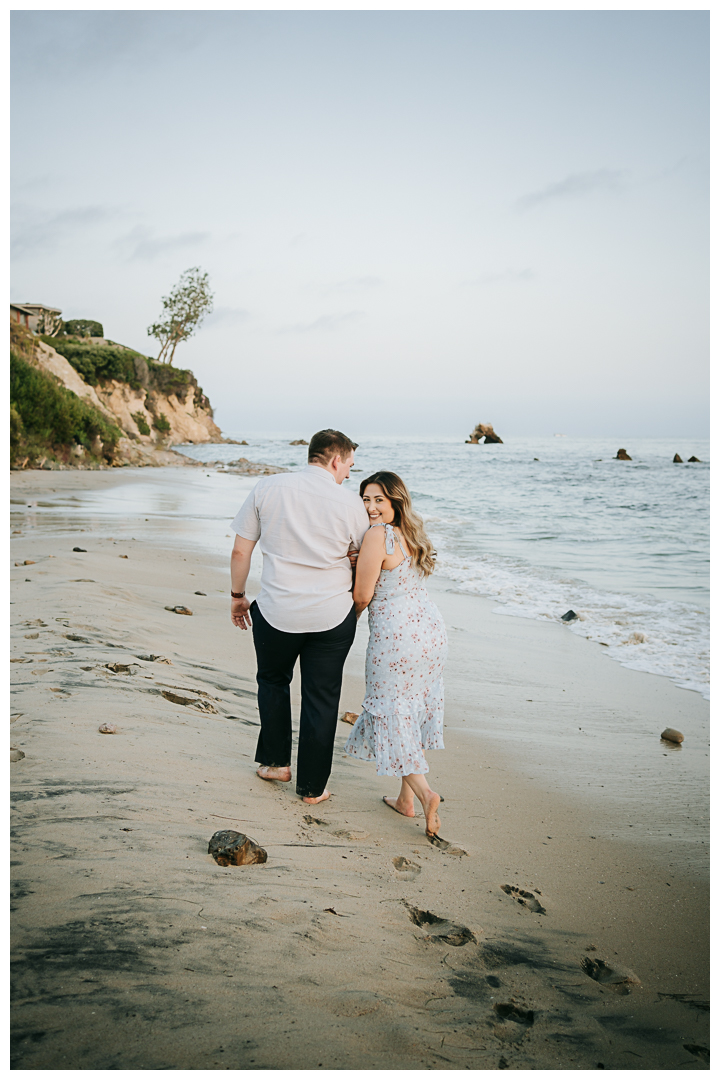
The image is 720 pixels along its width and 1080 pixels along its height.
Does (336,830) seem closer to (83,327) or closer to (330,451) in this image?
(330,451)

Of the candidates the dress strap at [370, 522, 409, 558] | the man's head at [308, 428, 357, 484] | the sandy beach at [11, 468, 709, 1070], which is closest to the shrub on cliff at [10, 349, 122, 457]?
the sandy beach at [11, 468, 709, 1070]

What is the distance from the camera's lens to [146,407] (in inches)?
2074

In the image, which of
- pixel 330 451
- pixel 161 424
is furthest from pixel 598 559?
pixel 161 424

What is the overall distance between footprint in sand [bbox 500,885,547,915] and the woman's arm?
1443 millimetres

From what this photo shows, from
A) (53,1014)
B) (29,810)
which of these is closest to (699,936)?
(53,1014)

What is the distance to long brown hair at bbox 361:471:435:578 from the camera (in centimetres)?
352

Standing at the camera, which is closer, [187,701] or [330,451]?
[330,451]

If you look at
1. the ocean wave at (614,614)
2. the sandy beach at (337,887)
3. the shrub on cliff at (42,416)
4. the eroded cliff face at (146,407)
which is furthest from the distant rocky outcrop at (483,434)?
the sandy beach at (337,887)

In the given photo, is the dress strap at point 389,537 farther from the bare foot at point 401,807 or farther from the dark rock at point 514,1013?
the dark rock at point 514,1013

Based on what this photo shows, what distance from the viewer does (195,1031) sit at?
5.86 feet

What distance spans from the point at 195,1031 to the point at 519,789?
2639mm

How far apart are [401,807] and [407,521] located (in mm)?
1545

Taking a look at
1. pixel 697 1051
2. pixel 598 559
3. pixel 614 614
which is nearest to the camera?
pixel 697 1051

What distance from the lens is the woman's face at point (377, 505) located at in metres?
3.51
